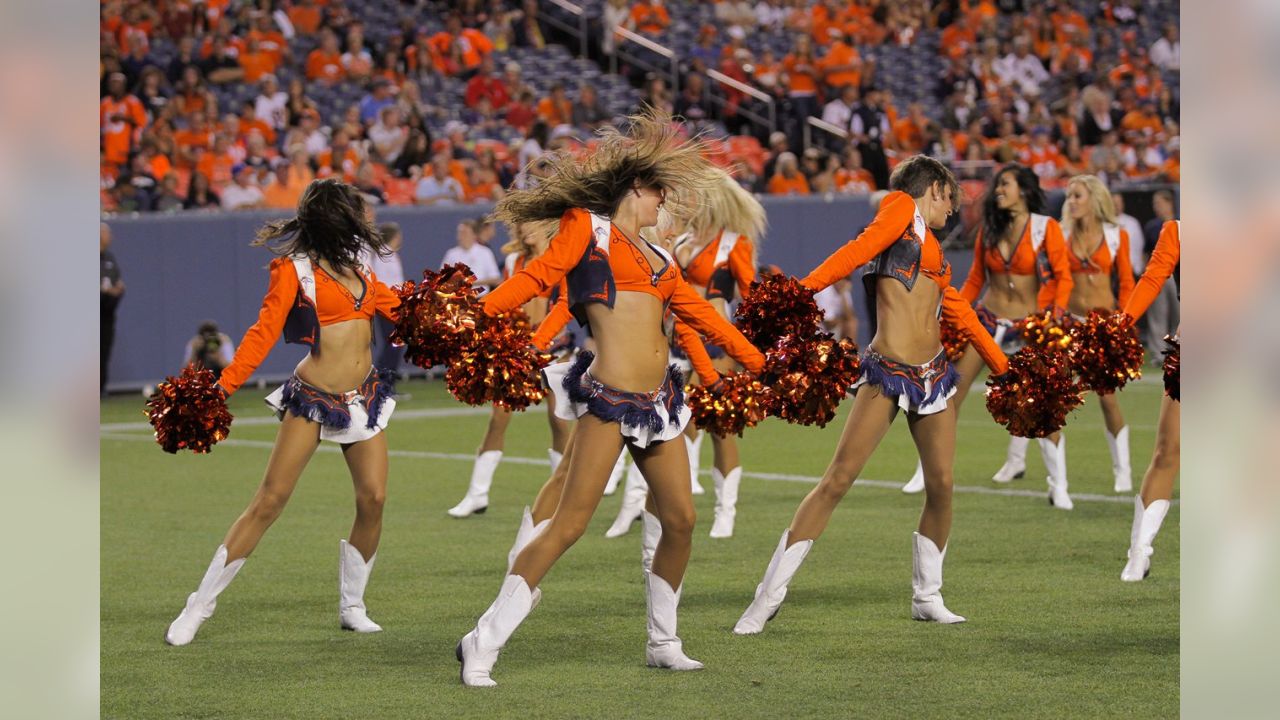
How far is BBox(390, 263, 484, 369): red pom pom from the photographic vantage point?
5.27 metres

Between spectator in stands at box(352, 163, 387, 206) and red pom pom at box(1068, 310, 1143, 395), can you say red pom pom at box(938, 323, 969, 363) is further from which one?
spectator in stands at box(352, 163, 387, 206)

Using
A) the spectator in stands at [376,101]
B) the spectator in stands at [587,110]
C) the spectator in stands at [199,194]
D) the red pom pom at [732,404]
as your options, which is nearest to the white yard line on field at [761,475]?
the spectator in stands at [199,194]

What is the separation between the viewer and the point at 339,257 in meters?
6.20

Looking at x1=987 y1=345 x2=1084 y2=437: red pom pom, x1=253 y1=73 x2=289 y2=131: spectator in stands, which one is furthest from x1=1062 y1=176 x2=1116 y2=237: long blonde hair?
x1=253 y1=73 x2=289 y2=131: spectator in stands

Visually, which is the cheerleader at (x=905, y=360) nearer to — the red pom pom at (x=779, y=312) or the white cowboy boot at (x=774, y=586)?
the white cowboy boot at (x=774, y=586)

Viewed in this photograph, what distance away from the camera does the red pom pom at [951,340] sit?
6.59m

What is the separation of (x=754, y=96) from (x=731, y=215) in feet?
48.2

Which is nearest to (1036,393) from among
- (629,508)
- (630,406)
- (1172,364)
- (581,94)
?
(1172,364)

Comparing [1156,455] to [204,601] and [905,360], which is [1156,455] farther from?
[204,601]

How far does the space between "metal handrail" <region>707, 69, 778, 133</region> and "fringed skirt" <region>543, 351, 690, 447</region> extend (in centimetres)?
1782

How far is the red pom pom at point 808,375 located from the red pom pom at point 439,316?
3.46ft

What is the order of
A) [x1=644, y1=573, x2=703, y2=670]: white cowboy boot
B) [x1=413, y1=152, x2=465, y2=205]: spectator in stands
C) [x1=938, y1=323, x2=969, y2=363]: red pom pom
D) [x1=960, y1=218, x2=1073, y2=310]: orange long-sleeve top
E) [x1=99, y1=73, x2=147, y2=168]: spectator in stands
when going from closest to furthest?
[x1=644, y1=573, x2=703, y2=670]: white cowboy boot → [x1=938, y1=323, x2=969, y2=363]: red pom pom → [x1=960, y1=218, x2=1073, y2=310]: orange long-sleeve top → [x1=99, y1=73, x2=147, y2=168]: spectator in stands → [x1=413, y1=152, x2=465, y2=205]: spectator in stands

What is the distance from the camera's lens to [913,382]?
20.3 ft
